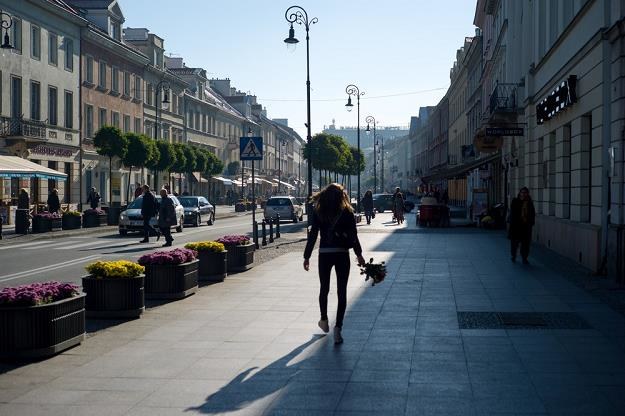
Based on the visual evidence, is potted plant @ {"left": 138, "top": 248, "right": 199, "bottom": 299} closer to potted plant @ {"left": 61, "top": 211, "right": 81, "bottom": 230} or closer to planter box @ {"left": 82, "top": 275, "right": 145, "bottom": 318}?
planter box @ {"left": 82, "top": 275, "right": 145, "bottom": 318}

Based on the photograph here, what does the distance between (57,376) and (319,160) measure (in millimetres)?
82690

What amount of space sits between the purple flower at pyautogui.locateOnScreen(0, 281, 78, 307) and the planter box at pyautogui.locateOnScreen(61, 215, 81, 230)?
26.7m

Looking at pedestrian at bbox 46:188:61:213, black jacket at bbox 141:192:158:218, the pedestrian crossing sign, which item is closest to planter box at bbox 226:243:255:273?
the pedestrian crossing sign

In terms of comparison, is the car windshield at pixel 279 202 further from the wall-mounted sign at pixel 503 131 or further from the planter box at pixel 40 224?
the wall-mounted sign at pixel 503 131

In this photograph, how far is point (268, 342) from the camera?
9.06 m

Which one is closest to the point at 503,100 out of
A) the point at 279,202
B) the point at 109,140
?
the point at 279,202

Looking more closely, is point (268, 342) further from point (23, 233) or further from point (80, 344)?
point (23, 233)

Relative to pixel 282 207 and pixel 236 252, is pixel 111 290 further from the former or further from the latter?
pixel 282 207

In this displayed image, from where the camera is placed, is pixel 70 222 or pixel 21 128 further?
pixel 21 128

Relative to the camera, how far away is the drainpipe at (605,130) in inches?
624

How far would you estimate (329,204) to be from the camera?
9266 mm

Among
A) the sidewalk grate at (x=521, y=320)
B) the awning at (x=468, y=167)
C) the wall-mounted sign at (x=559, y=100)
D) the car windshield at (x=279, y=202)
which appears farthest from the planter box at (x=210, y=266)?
the car windshield at (x=279, y=202)

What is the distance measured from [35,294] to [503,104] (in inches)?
994

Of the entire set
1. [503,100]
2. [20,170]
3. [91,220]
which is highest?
[503,100]
